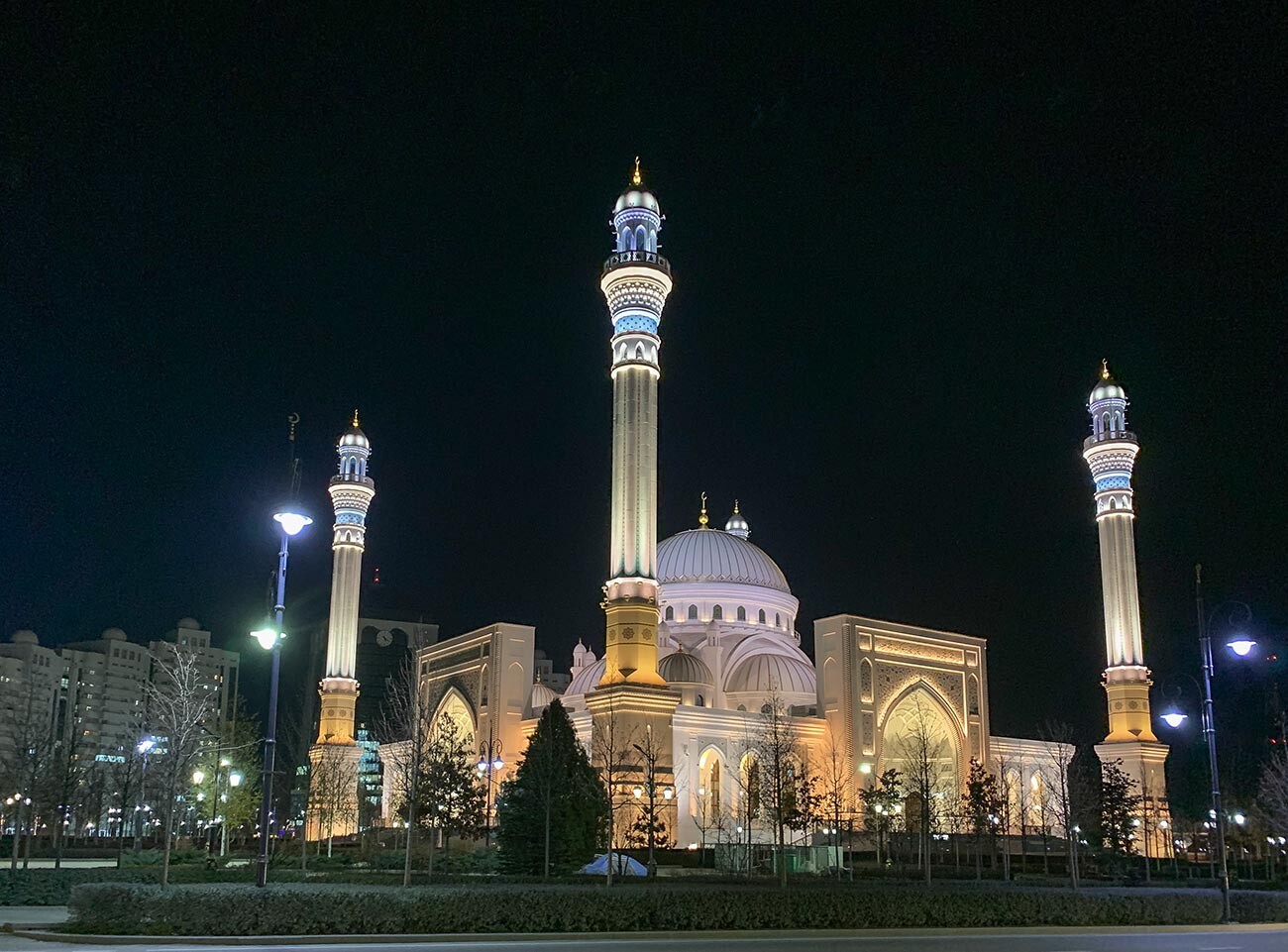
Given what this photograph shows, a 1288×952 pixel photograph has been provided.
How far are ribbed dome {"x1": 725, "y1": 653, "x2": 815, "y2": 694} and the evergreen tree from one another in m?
26.5

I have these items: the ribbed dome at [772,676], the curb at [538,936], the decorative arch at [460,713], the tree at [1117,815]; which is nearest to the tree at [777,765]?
the ribbed dome at [772,676]

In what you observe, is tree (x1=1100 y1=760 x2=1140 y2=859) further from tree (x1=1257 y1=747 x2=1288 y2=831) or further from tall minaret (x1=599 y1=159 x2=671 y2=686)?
tall minaret (x1=599 y1=159 x2=671 y2=686)

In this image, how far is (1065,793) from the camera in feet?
163

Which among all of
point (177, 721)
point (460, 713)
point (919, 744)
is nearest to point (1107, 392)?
point (919, 744)

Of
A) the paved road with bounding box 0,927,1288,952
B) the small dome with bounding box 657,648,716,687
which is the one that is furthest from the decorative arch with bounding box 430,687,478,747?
the paved road with bounding box 0,927,1288,952

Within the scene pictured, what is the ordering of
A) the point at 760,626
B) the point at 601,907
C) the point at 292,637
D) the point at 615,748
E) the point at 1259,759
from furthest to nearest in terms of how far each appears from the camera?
the point at 292,637
the point at 1259,759
the point at 760,626
the point at 615,748
the point at 601,907

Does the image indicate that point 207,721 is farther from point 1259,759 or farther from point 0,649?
point 0,649

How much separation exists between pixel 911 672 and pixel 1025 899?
40791mm

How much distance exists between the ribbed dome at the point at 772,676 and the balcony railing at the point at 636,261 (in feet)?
73.2

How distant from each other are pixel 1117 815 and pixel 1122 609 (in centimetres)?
1361

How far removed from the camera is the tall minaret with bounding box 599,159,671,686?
1898 inches

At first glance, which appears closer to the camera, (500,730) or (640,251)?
(640,251)

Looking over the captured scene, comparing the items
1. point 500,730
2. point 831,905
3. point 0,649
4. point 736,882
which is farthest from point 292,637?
point 831,905

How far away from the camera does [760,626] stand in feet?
235
